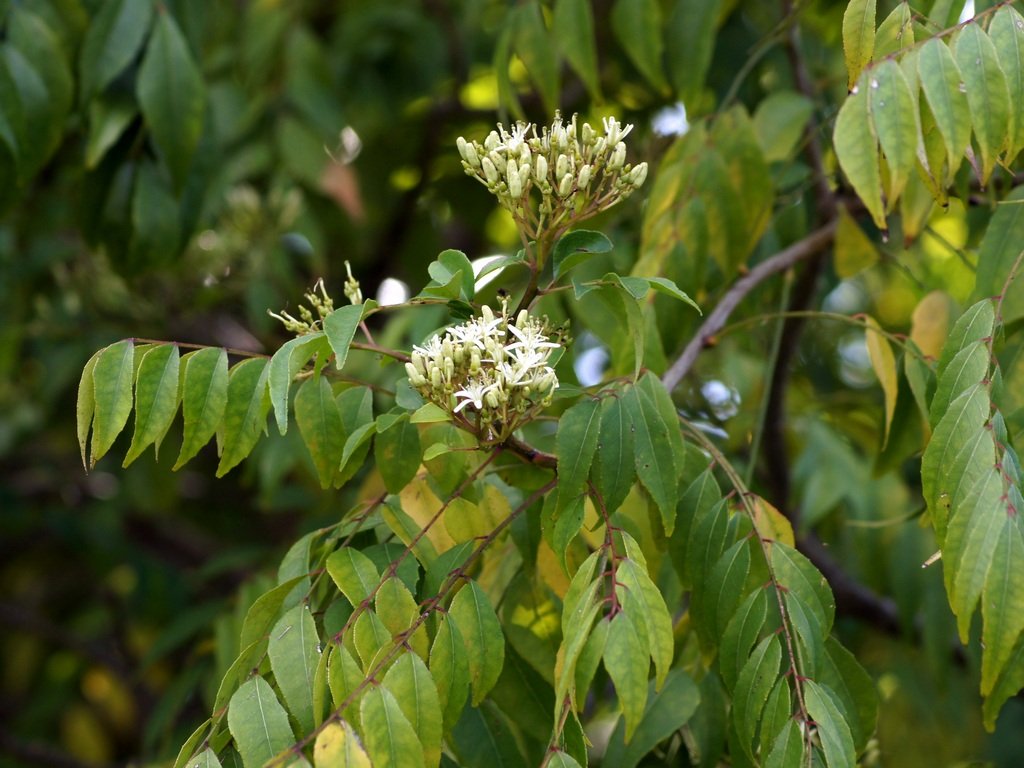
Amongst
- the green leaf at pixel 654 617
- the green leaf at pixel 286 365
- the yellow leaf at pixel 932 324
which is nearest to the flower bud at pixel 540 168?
the green leaf at pixel 286 365

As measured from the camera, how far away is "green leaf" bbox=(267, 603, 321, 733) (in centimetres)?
101

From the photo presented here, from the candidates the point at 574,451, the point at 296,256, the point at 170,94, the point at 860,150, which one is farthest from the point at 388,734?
the point at 296,256

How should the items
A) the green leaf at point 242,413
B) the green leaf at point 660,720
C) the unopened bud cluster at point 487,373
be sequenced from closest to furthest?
1. the unopened bud cluster at point 487,373
2. the green leaf at point 242,413
3. the green leaf at point 660,720

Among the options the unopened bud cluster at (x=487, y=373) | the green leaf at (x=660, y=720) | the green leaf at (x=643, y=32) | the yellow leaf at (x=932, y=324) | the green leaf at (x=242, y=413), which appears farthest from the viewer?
the green leaf at (x=643, y=32)

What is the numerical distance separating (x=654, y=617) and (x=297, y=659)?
31 centimetres

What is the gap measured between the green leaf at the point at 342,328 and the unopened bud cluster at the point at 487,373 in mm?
63

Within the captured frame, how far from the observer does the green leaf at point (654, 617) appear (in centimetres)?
97

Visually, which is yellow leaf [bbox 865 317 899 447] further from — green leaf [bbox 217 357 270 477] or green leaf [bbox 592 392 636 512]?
green leaf [bbox 217 357 270 477]

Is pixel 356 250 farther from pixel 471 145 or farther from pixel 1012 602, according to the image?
pixel 1012 602

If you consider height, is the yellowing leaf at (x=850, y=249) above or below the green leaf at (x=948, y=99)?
below

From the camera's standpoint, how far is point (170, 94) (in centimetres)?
179

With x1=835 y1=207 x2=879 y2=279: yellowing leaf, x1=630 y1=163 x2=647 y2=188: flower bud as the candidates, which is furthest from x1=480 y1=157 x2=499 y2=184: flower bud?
x1=835 y1=207 x2=879 y2=279: yellowing leaf

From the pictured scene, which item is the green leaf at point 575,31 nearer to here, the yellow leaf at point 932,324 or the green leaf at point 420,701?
the yellow leaf at point 932,324

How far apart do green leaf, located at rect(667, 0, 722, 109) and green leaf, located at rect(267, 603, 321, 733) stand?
110cm
